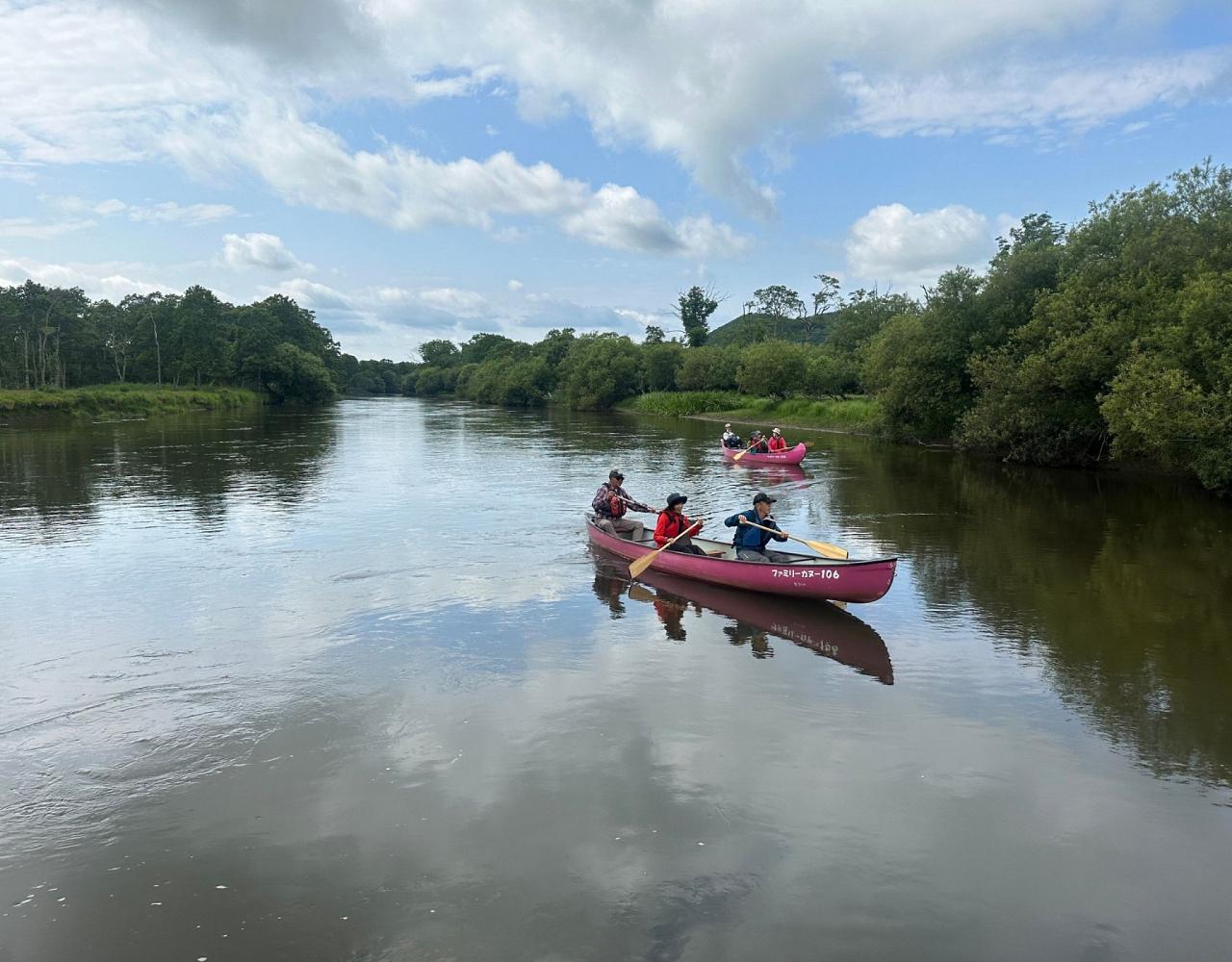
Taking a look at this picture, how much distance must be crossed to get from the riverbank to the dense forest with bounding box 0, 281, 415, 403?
5976 millimetres

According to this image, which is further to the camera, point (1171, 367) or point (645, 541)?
point (1171, 367)

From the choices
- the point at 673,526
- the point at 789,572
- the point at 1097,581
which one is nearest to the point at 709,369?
the point at 673,526

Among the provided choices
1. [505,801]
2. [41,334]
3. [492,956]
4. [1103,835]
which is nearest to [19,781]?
[505,801]

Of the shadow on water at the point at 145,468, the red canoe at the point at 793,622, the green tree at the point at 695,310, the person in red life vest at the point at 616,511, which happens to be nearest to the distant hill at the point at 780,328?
the green tree at the point at 695,310

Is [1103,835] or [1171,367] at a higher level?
[1171,367]

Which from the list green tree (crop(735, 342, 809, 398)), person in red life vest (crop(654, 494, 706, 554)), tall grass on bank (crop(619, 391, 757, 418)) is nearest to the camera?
person in red life vest (crop(654, 494, 706, 554))

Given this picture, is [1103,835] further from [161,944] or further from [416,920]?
[161,944]

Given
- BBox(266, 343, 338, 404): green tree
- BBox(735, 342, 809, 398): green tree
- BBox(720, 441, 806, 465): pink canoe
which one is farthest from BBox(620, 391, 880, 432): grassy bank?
BBox(266, 343, 338, 404): green tree

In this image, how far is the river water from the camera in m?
5.93

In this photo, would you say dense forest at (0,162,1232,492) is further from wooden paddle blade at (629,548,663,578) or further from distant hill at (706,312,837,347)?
distant hill at (706,312,837,347)

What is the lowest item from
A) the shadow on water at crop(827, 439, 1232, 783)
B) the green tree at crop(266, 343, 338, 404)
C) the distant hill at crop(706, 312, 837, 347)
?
the shadow on water at crop(827, 439, 1232, 783)

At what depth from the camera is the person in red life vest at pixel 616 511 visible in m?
17.6

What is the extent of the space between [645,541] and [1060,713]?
29.2ft

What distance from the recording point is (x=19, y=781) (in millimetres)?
7836
